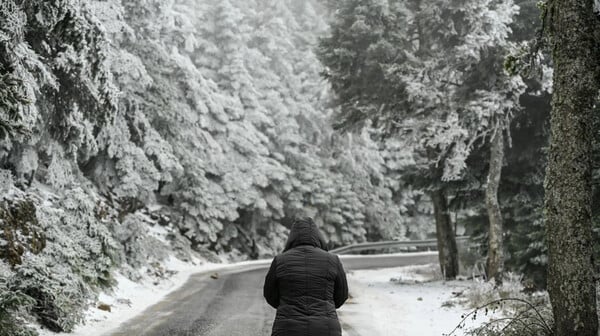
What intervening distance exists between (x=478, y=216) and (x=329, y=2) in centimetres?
1048

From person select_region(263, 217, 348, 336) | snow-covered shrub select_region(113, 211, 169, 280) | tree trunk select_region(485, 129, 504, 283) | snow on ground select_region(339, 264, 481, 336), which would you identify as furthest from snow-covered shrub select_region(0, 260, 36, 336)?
tree trunk select_region(485, 129, 504, 283)

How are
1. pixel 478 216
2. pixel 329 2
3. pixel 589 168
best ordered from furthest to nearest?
pixel 329 2 → pixel 478 216 → pixel 589 168

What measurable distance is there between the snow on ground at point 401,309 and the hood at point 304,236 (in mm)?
5492

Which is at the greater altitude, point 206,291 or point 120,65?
Result: point 120,65

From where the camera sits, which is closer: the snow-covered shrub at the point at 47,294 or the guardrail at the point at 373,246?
the snow-covered shrub at the point at 47,294

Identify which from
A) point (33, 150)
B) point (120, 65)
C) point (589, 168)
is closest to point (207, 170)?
point (120, 65)

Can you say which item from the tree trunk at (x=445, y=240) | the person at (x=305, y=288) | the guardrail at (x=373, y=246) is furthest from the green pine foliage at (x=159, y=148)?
the person at (x=305, y=288)

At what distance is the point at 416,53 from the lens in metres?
18.9

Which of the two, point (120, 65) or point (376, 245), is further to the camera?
point (376, 245)

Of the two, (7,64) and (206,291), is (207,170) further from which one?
(7,64)

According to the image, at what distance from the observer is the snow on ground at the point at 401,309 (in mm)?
10289

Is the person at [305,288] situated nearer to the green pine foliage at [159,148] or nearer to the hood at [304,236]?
the hood at [304,236]

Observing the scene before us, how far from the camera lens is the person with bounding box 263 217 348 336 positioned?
4504 millimetres

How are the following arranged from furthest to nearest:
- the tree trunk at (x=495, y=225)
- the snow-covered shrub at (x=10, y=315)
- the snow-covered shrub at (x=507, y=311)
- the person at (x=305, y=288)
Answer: the tree trunk at (x=495, y=225), the snow-covered shrub at (x=10, y=315), the snow-covered shrub at (x=507, y=311), the person at (x=305, y=288)
